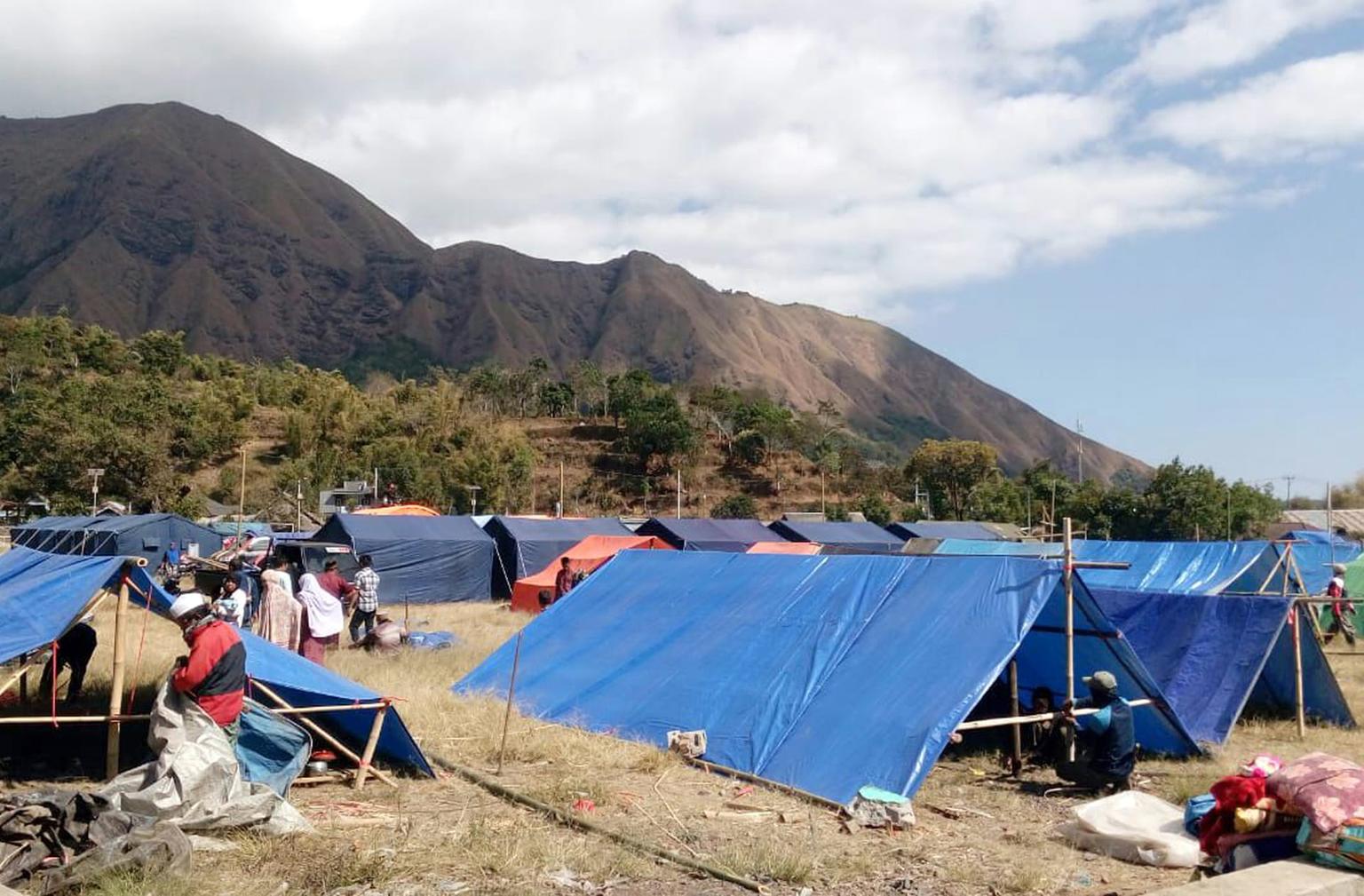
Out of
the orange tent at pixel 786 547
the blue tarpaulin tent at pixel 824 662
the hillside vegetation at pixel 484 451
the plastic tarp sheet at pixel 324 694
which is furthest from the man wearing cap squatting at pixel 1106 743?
the hillside vegetation at pixel 484 451

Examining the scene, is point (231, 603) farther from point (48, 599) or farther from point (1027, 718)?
point (1027, 718)

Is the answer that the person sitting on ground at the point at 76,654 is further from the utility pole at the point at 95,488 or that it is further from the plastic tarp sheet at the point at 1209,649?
the utility pole at the point at 95,488

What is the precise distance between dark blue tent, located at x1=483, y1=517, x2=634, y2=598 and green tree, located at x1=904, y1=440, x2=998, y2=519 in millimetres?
43106

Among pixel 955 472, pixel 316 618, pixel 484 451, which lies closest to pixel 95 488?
pixel 484 451

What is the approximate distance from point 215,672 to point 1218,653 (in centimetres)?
872

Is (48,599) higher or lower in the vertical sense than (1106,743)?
higher

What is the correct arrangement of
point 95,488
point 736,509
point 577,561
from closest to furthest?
1. point 577,561
2. point 95,488
3. point 736,509

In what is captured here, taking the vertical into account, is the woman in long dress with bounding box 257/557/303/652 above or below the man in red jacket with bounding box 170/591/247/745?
below

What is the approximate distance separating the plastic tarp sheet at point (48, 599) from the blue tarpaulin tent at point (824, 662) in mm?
4375

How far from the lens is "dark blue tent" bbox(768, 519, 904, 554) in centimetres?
3328

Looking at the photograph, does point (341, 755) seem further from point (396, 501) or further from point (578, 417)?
point (578, 417)

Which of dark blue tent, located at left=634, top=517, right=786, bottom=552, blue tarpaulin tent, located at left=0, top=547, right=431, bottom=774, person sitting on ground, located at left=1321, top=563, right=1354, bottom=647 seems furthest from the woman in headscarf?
dark blue tent, located at left=634, top=517, right=786, bottom=552

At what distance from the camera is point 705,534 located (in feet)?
102

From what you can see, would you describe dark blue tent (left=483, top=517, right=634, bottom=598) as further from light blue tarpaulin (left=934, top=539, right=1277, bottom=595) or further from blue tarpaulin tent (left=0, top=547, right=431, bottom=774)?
blue tarpaulin tent (left=0, top=547, right=431, bottom=774)
